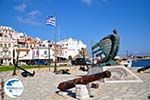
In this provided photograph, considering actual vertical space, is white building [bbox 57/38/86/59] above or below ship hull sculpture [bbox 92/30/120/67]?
above

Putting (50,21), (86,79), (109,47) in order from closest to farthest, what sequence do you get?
(86,79) < (109,47) < (50,21)

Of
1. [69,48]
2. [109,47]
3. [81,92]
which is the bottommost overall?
[81,92]

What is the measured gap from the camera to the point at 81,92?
15938 mm

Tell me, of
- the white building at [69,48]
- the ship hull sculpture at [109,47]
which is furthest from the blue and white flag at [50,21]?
the white building at [69,48]

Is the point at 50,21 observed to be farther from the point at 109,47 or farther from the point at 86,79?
the point at 86,79

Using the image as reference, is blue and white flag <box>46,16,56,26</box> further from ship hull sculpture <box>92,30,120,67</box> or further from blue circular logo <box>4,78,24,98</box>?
blue circular logo <box>4,78,24,98</box>

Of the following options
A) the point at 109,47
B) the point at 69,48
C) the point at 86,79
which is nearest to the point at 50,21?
the point at 109,47

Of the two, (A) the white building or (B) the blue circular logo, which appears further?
(A) the white building

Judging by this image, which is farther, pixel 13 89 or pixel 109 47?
pixel 109 47

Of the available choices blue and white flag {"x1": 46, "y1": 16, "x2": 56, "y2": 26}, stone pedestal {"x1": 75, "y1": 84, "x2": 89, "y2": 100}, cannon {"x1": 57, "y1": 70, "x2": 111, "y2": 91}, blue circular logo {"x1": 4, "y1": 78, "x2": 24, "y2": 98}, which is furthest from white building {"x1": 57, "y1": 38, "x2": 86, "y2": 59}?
blue circular logo {"x1": 4, "y1": 78, "x2": 24, "y2": 98}

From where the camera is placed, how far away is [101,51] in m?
27.7

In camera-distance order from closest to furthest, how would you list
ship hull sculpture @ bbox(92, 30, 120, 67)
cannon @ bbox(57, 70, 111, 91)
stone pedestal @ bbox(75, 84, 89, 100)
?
stone pedestal @ bbox(75, 84, 89, 100) → cannon @ bbox(57, 70, 111, 91) → ship hull sculpture @ bbox(92, 30, 120, 67)

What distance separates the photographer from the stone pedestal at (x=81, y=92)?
15875mm

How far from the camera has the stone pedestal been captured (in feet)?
52.1
